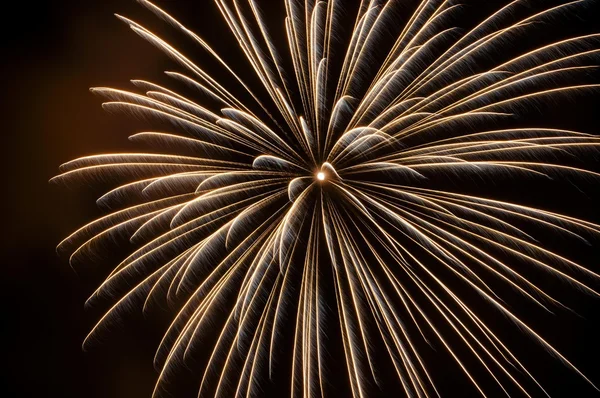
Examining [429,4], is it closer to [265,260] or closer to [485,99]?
[485,99]

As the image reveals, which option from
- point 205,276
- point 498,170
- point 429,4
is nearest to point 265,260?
point 205,276

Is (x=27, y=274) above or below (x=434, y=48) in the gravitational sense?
below

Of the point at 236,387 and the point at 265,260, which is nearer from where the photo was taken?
the point at 265,260

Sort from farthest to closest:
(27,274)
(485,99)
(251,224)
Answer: (27,274), (251,224), (485,99)

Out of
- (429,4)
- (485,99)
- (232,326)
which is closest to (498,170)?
(485,99)

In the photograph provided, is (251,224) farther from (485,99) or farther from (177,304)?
(485,99)

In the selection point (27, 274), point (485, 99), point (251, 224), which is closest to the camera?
point (485, 99)

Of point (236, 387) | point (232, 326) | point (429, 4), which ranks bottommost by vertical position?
point (236, 387)
